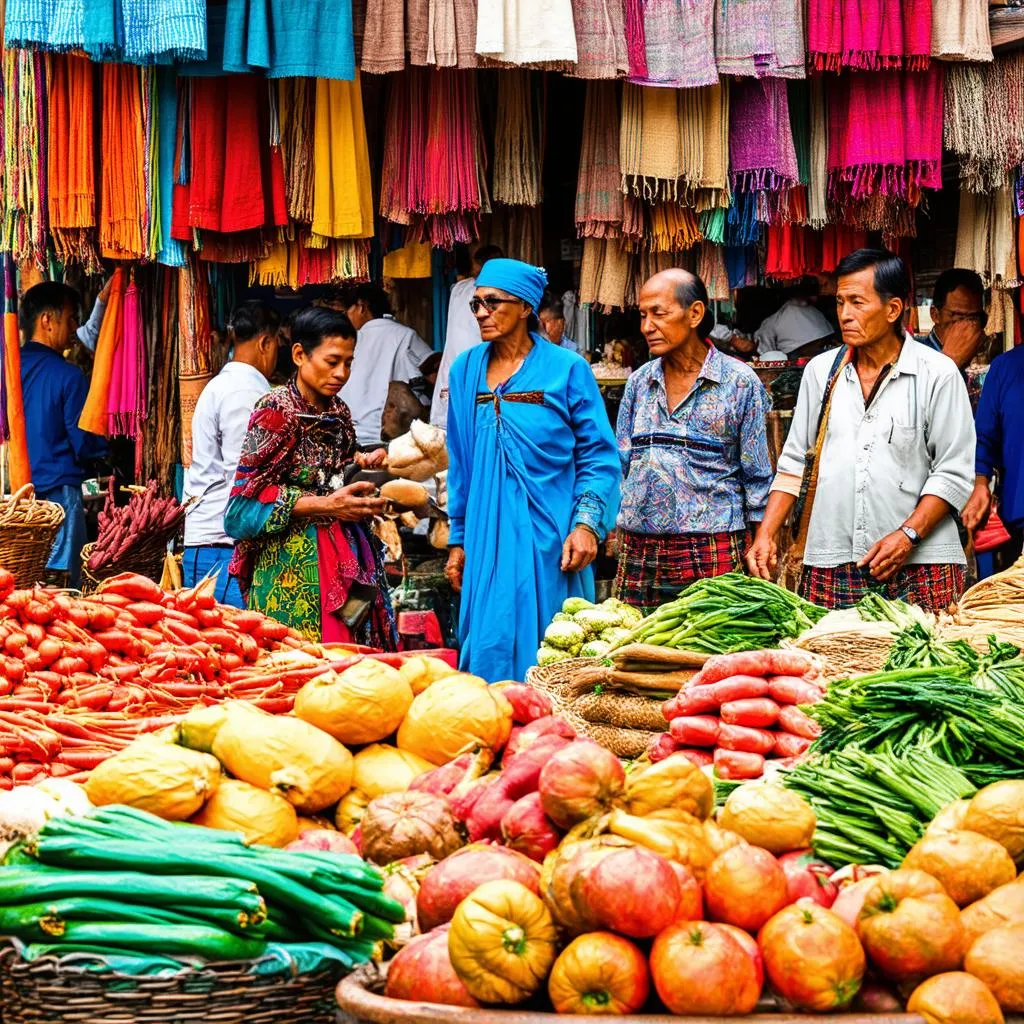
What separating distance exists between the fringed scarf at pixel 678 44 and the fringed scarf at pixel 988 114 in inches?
45.4

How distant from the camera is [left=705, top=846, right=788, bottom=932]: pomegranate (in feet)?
7.26

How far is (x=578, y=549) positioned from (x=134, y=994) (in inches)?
135

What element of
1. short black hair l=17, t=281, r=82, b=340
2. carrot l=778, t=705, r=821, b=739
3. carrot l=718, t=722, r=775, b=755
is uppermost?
short black hair l=17, t=281, r=82, b=340

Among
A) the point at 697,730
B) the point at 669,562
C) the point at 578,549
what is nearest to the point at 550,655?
the point at 578,549

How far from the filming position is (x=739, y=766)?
347 centimetres

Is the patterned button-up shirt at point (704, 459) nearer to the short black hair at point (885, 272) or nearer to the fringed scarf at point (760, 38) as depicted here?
the short black hair at point (885, 272)

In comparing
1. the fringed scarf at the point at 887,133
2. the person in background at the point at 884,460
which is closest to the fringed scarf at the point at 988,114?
the fringed scarf at the point at 887,133

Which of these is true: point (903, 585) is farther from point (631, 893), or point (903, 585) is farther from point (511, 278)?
point (631, 893)

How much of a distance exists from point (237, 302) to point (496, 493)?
268 cm

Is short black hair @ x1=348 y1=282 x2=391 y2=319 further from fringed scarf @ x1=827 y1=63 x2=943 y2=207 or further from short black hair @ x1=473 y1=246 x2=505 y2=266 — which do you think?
fringed scarf @ x1=827 y1=63 x2=943 y2=207

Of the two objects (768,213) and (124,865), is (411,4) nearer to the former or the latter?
(768,213)

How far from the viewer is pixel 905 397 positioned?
533cm

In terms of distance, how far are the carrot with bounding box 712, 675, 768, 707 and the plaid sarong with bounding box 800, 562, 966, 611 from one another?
169 cm

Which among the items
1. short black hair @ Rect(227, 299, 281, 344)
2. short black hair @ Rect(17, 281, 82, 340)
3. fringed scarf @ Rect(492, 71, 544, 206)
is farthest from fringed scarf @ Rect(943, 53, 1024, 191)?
short black hair @ Rect(17, 281, 82, 340)
